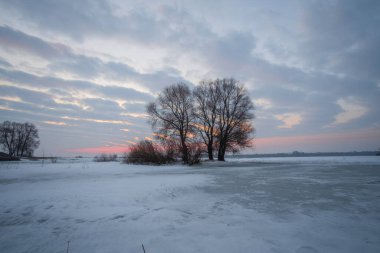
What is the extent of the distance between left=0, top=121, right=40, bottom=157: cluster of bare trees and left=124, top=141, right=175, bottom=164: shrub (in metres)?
43.3

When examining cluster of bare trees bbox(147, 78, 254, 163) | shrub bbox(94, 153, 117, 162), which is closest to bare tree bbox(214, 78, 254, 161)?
cluster of bare trees bbox(147, 78, 254, 163)

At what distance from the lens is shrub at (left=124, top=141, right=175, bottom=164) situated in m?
23.3

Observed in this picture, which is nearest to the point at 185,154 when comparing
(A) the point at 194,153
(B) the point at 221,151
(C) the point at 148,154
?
(A) the point at 194,153

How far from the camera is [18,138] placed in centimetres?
5091

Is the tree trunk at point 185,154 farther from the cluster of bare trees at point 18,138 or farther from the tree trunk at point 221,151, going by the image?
the cluster of bare trees at point 18,138

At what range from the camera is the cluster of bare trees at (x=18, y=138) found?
4922 cm

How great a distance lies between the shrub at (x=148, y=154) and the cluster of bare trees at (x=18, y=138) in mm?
→ 43297

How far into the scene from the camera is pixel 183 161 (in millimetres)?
24469

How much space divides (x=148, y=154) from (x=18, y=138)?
4658 cm

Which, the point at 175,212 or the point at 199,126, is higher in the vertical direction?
the point at 199,126

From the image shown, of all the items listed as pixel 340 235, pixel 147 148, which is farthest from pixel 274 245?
pixel 147 148

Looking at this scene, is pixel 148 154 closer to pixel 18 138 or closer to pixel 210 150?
pixel 210 150

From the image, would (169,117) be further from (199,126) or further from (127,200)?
(127,200)

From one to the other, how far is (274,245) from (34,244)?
3.50 m
